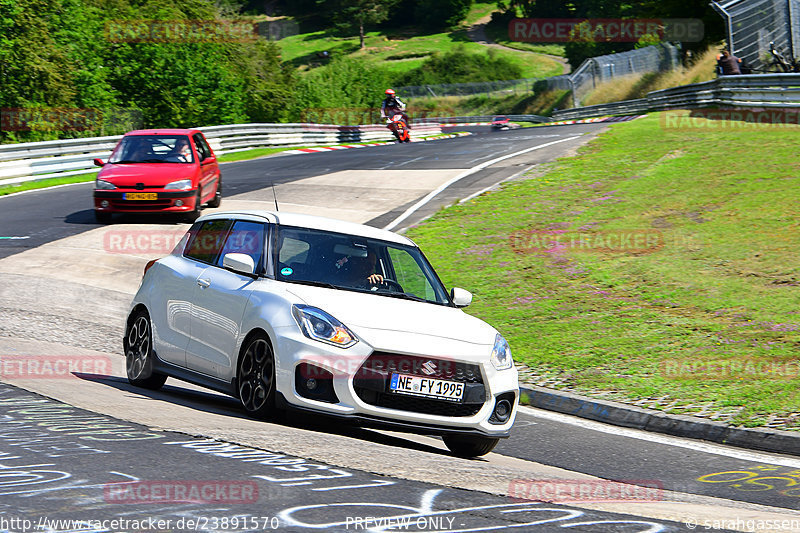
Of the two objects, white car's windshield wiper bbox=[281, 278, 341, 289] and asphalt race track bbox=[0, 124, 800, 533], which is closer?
asphalt race track bbox=[0, 124, 800, 533]

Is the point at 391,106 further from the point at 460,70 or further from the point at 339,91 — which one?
the point at 460,70

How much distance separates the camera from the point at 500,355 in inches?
291

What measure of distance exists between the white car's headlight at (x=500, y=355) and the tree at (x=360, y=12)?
144m

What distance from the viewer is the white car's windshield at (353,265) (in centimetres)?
771

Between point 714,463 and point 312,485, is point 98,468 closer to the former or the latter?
point 312,485

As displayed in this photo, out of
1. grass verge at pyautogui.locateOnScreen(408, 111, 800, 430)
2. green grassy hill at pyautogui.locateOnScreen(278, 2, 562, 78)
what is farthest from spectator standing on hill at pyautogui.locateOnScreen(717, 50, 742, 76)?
green grassy hill at pyautogui.locateOnScreen(278, 2, 562, 78)

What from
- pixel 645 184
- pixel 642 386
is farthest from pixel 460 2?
pixel 642 386

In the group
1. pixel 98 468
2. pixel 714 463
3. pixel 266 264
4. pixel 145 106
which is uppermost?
pixel 145 106

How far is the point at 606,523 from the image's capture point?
4.79m

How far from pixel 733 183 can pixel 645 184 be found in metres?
1.77

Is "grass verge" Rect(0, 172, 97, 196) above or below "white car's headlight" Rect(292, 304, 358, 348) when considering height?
above

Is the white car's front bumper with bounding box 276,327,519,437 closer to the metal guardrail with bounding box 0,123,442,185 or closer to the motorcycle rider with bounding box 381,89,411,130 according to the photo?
the metal guardrail with bounding box 0,123,442,185

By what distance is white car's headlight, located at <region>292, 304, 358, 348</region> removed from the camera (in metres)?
6.80

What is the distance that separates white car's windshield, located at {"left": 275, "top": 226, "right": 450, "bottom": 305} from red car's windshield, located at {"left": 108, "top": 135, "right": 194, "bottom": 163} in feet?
37.8
